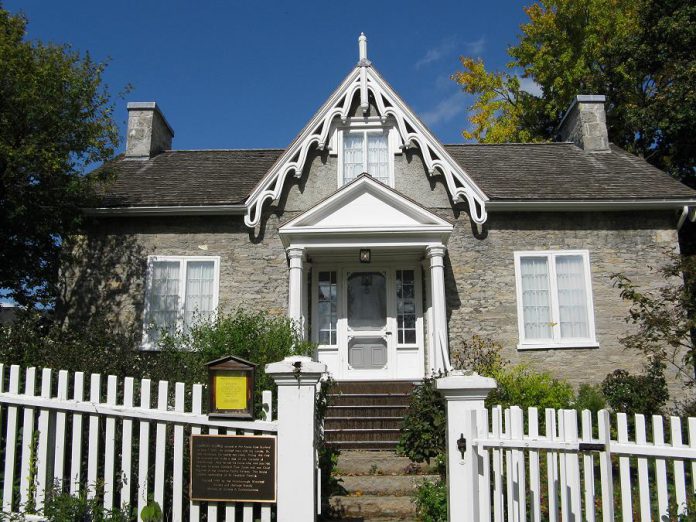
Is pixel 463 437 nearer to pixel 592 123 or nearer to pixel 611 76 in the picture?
pixel 592 123

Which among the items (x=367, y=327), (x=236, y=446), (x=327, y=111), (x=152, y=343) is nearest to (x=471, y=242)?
→ (x=367, y=327)

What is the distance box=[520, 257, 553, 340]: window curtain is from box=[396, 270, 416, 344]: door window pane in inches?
86.4

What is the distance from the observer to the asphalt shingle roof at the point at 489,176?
490 inches

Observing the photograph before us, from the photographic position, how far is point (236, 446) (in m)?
5.05

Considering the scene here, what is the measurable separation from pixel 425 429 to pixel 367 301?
457 centimetres

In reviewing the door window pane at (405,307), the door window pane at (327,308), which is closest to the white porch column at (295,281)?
the door window pane at (327,308)

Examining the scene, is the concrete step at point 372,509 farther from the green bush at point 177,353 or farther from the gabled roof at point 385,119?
the gabled roof at point 385,119

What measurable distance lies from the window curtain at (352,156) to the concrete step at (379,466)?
20.3 feet

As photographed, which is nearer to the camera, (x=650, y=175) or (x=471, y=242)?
(x=471, y=242)

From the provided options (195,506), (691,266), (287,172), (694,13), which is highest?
(694,13)

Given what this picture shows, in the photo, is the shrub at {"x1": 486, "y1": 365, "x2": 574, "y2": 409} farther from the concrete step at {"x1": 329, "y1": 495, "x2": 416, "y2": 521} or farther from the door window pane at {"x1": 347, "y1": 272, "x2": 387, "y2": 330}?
the concrete step at {"x1": 329, "y1": 495, "x2": 416, "y2": 521}

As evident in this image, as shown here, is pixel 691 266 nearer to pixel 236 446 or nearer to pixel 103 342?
pixel 236 446

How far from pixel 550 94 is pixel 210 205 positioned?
17.2 meters

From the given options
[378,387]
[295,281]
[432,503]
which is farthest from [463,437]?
[295,281]
